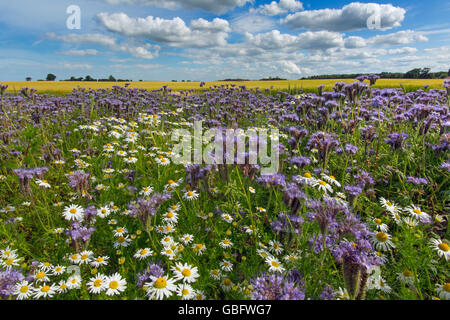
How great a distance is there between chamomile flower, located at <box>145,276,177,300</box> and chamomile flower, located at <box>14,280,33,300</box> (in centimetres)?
115

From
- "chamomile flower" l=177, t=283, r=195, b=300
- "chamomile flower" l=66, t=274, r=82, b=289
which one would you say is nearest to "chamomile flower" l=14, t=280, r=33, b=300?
"chamomile flower" l=66, t=274, r=82, b=289

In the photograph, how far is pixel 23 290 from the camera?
2172mm

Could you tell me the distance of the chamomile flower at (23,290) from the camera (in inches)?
83.6

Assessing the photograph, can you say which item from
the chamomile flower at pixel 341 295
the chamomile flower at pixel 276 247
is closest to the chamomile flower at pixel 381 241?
the chamomile flower at pixel 341 295

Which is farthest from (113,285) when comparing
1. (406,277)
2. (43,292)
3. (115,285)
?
(406,277)

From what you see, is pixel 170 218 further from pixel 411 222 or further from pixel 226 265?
pixel 411 222

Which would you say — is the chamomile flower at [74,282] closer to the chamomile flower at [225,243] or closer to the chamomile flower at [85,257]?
the chamomile flower at [85,257]

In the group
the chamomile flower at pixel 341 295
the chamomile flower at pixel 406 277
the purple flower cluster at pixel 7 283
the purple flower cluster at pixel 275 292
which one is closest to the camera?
the purple flower cluster at pixel 275 292

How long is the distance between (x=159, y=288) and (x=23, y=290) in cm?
132

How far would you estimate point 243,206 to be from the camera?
382 cm

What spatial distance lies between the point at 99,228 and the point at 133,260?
0.84 meters

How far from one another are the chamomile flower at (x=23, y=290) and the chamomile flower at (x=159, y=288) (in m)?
1.15

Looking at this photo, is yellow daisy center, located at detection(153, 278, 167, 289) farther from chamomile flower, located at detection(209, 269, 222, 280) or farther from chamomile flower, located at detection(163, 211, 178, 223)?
chamomile flower, located at detection(163, 211, 178, 223)

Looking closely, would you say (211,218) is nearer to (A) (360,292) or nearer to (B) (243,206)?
(B) (243,206)
